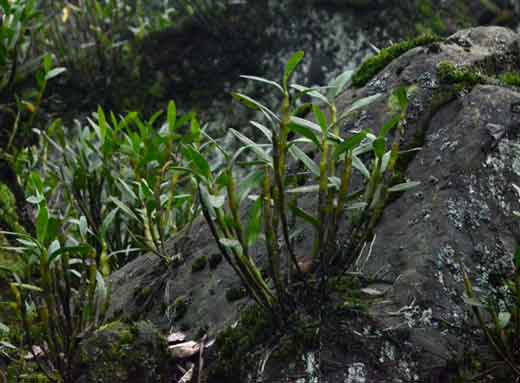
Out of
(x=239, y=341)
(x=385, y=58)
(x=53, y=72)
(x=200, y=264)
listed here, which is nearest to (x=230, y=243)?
(x=239, y=341)

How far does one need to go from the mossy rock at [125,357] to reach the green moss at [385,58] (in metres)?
1.43

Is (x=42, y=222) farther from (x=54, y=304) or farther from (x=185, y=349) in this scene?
(x=185, y=349)

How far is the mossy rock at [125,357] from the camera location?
75.2 inches

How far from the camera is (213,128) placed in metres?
5.05

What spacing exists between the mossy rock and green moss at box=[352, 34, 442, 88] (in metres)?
1.43

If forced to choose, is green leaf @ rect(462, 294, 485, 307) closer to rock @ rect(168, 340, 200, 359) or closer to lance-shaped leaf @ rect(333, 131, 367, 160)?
lance-shaped leaf @ rect(333, 131, 367, 160)

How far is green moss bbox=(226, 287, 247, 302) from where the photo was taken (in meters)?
2.10

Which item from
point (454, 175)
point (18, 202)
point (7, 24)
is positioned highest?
point (7, 24)

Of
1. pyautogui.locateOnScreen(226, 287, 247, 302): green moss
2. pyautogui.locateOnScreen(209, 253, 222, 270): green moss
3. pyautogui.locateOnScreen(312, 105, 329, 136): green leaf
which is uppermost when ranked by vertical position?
pyautogui.locateOnScreen(312, 105, 329, 136): green leaf

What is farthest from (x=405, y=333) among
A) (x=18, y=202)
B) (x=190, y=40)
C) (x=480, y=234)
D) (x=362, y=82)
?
(x=190, y=40)

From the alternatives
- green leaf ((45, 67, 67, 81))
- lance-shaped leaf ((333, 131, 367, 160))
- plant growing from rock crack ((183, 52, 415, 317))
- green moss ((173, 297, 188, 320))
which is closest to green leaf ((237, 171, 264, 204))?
plant growing from rock crack ((183, 52, 415, 317))

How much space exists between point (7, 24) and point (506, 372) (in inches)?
110

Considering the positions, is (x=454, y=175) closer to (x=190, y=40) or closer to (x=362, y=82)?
(x=362, y=82)

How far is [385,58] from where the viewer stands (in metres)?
2.81
